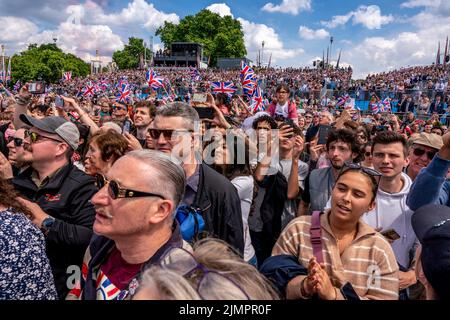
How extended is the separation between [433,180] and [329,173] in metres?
1.30

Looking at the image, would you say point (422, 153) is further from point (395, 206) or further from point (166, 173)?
point (166, 173)

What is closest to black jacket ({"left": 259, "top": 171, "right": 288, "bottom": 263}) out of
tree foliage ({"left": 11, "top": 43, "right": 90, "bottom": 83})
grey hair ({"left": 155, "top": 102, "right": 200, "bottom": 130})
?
grey hair ({"left": 155, "top": 102, "right": 200, "bottom": 130})

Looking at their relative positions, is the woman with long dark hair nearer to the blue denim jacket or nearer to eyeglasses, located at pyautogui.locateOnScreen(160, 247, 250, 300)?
eyeglasses, located at pyautogui.locateOnScreen(160, 247, 250, 300)

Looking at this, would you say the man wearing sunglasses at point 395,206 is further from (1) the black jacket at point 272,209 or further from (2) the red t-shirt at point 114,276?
(2) the red t-shirt at point 114,276

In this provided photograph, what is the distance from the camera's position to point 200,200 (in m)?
2.48

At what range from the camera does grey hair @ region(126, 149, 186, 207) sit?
179 centimetres

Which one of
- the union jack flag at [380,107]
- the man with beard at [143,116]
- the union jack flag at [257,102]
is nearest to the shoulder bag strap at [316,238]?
the man with beard at [143,116]

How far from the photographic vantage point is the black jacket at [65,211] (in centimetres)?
232

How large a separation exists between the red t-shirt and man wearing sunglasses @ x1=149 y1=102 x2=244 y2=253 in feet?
2.26

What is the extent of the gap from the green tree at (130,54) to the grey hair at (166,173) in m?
91.0

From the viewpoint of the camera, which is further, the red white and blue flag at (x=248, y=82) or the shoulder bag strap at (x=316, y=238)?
the red white and blue flag at (x=248, y=82)

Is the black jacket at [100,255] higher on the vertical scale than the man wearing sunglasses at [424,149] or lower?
lower

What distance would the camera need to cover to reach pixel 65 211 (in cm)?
251
